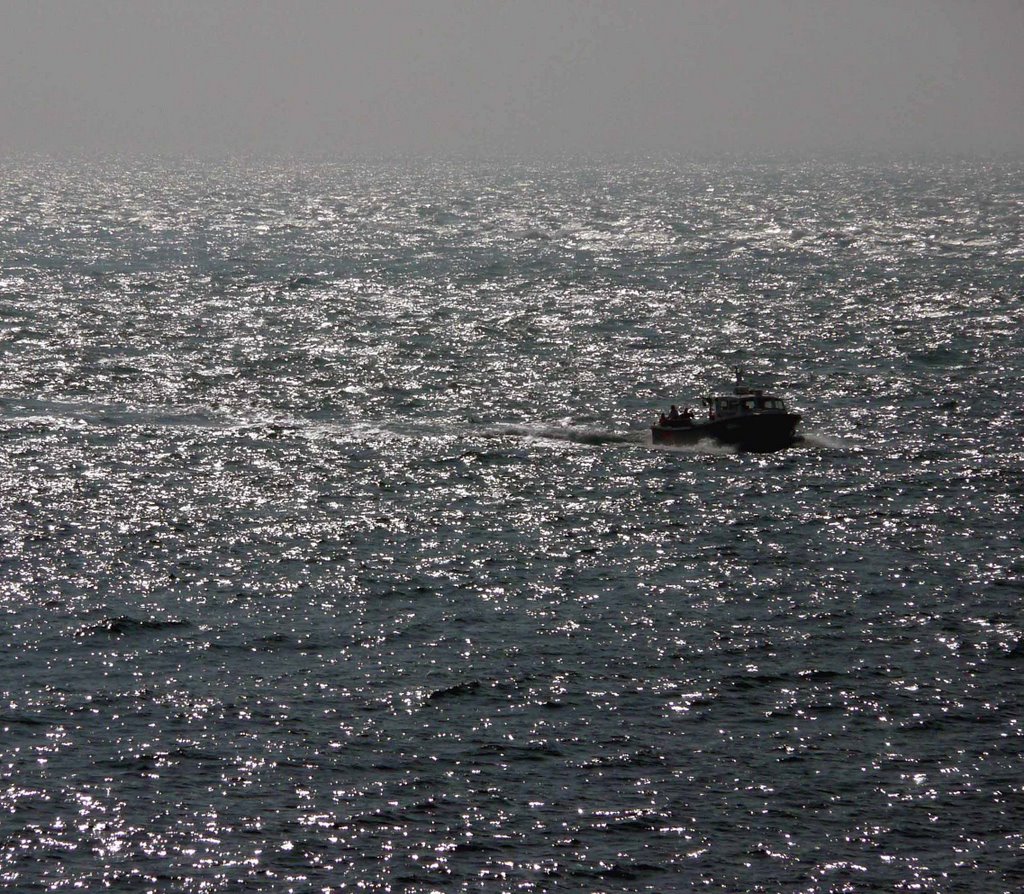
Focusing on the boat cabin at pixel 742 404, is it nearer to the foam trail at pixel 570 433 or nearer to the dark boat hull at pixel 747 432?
Result: the dark boat hull at pixel 747 432

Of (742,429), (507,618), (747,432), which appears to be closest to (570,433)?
(742,429)

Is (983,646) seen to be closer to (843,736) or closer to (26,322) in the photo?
(843,736)

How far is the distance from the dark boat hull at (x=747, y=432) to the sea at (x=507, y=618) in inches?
42.2

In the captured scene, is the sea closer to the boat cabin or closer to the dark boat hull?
the dark boat hull

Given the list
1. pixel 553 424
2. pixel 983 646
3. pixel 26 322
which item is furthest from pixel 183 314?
pixel 983 646

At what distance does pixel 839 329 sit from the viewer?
5226 inches

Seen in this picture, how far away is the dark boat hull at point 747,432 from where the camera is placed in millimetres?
94500

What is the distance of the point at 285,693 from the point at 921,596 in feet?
93.7

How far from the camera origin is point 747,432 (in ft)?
310

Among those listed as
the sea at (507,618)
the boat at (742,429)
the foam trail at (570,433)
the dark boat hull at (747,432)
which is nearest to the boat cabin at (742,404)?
the boat at (742,429)

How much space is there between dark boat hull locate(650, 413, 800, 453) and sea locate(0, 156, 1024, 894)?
1071 millimetres

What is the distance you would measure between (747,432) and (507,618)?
32685 millimetres

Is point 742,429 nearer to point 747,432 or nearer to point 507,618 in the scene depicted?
point 747,432

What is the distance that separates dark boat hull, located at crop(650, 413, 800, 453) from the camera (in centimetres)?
9450
